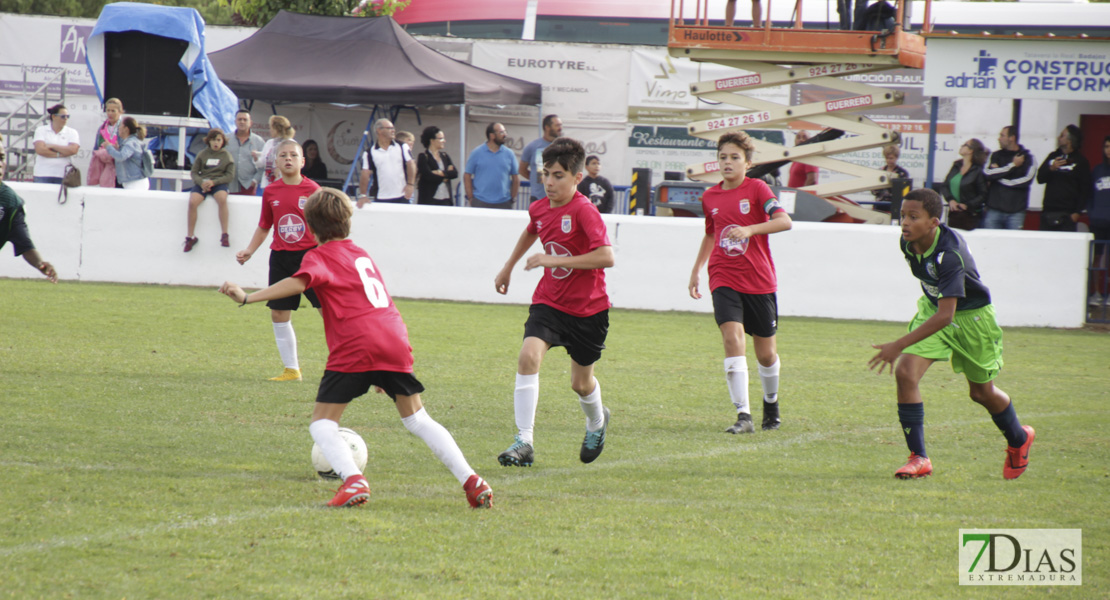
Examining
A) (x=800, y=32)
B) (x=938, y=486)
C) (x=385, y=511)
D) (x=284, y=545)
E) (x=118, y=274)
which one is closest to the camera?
(x=284, y=545)

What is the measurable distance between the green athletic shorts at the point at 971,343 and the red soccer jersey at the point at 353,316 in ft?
9.25

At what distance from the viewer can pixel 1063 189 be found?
48.0 feet

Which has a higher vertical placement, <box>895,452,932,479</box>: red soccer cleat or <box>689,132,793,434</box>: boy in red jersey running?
<box>689,132,793,434</box>: boy in red jersey running

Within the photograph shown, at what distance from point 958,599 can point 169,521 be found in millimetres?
3027

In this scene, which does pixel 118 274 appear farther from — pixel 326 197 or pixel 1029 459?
pixel 1029 459

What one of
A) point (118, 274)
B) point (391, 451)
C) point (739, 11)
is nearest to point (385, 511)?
point (391, 451)

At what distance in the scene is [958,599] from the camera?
3.86 meters

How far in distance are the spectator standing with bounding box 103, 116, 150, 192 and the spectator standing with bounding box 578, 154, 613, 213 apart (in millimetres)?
6146

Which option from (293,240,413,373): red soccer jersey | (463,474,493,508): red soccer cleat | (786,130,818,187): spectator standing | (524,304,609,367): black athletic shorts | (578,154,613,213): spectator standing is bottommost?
(463,474,493,508): red soccer cleat

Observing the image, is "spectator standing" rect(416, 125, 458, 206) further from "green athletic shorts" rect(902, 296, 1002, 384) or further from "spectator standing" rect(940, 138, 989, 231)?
"green athletic shorts" rect(902, 296, 1002, 384)

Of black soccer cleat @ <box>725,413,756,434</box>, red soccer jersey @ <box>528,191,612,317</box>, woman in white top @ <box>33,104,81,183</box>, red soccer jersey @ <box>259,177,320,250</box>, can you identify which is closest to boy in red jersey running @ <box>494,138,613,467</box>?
red soccer jersey @ <box>528,191,612,317</box>

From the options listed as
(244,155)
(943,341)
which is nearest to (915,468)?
(943,341)

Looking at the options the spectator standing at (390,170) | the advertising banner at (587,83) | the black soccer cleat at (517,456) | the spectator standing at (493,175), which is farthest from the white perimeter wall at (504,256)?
the black soccer cleat at (517,456)

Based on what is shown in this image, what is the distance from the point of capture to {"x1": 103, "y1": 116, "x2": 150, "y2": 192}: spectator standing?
1508 cm
